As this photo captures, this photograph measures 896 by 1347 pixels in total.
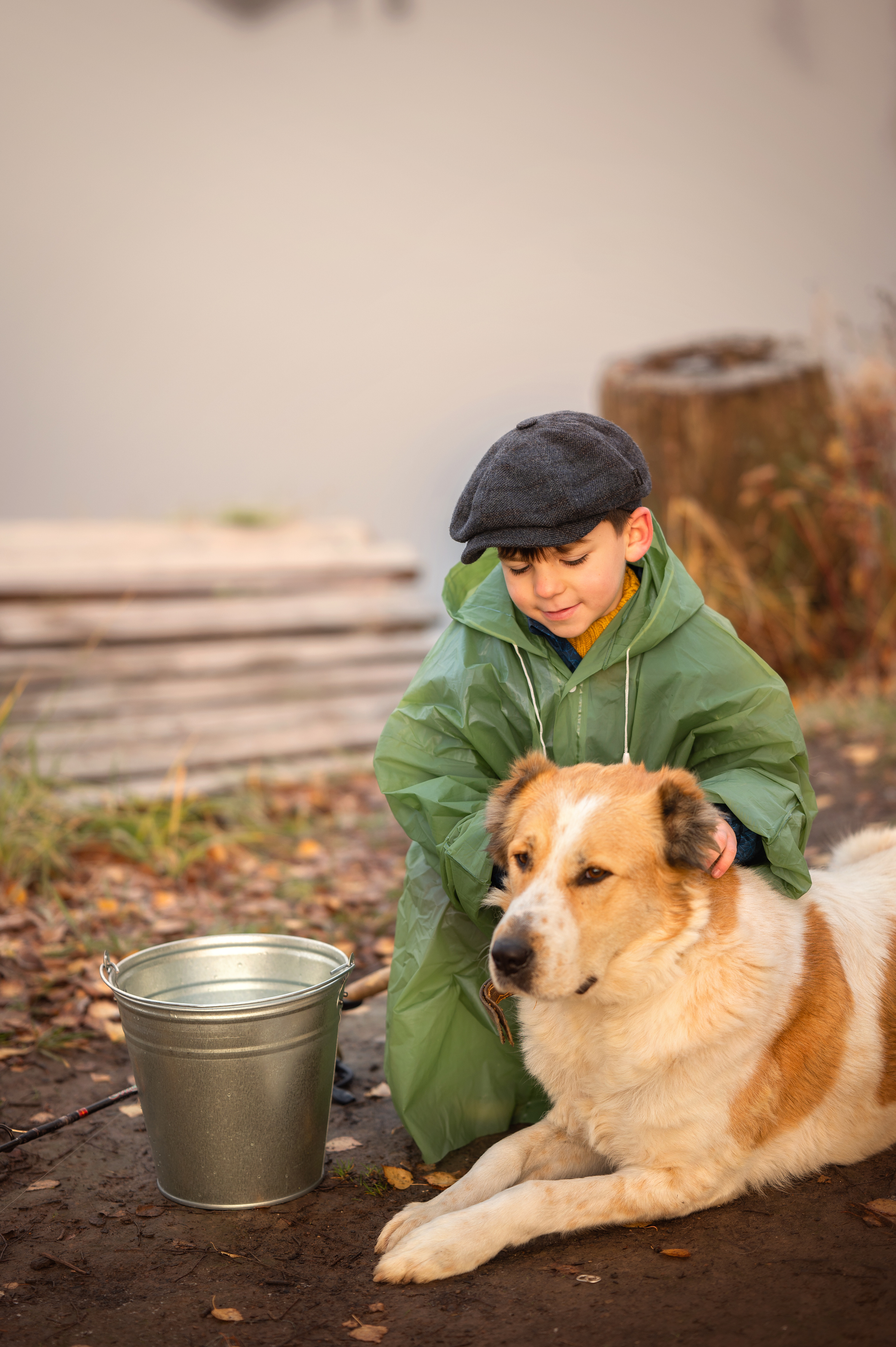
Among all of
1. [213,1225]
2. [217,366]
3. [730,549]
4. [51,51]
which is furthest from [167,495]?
[213,1225]

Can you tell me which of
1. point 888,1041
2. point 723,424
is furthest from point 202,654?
point 888,1041

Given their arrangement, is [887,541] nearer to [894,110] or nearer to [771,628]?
[771,628]

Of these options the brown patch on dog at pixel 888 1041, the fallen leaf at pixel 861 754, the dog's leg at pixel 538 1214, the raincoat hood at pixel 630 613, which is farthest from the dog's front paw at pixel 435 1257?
the fallen leaf at pixel 861 754

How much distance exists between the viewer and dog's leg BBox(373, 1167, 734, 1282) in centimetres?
188

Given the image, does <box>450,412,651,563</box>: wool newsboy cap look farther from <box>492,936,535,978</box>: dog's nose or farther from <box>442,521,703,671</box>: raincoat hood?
<box>492,936,535,978</box>: dog's nose

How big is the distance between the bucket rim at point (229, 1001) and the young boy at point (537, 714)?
249 mm

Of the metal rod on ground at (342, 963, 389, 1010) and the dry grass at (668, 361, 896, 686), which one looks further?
the dry grass at (668, 361, 896, 686)

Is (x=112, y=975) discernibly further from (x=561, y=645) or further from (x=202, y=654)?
(x=202, y=654)

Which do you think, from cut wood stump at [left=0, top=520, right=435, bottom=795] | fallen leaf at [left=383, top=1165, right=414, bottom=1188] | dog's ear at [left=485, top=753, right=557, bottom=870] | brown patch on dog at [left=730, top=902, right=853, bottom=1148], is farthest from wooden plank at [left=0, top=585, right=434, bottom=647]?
brown patch on dog at [left=730, top=902, right=853, bottom=1148]

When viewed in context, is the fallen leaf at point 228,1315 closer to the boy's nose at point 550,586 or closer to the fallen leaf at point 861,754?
the boy's nose at point 550,586

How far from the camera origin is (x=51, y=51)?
7.98 meters

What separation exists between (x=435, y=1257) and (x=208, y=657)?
16.0 feet

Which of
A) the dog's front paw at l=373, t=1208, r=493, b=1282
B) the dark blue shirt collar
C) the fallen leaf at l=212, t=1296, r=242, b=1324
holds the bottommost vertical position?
the fallen leaf at l=212, t=1296, r=242, b=1324

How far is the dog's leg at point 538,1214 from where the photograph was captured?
188 cm
